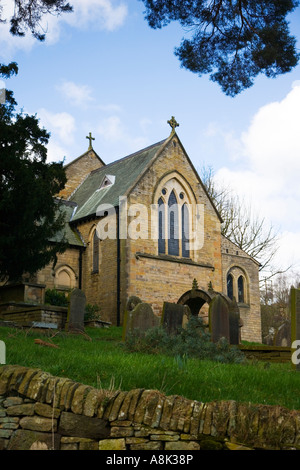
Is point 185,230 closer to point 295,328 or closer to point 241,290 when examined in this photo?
point 241,290

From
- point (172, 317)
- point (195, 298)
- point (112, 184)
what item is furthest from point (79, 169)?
point (172, 317)

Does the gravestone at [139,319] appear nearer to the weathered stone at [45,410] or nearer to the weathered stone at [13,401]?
the weathered stone at [13,401]

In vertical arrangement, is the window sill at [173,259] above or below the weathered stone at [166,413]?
above

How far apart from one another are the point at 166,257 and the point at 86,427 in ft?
62.4

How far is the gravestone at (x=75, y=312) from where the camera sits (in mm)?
15281

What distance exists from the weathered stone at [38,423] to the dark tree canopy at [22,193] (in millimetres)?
11102

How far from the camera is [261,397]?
21.5 ft

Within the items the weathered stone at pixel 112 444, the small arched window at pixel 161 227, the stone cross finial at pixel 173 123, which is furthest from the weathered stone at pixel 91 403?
the stone cross finial at pixel 173 123

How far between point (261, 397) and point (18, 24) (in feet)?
25.7

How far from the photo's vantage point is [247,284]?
29.2 metres

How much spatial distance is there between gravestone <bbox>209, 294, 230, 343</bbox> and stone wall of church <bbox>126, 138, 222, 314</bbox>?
386 inches

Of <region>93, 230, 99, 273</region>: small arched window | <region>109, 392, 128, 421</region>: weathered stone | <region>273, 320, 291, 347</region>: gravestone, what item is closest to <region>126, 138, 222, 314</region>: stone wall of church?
<region>93, 230, 99, 273</region>: small arched window

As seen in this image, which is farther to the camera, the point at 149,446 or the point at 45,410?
the point at 45,410
